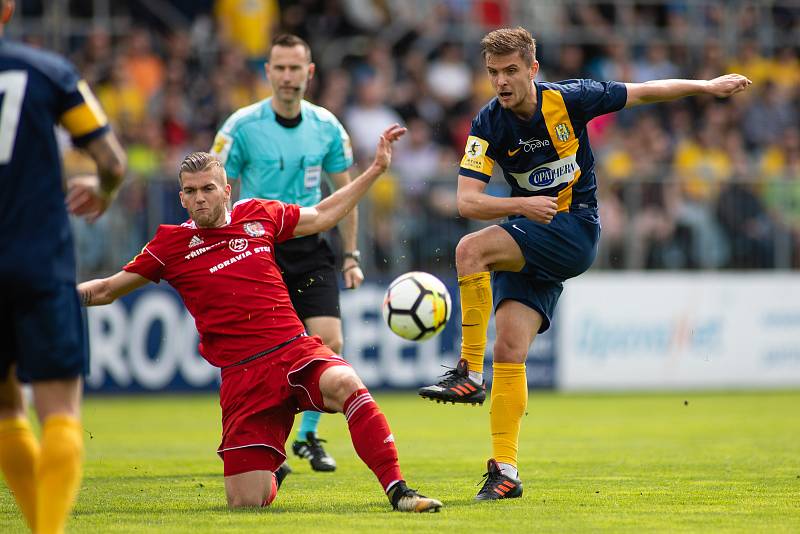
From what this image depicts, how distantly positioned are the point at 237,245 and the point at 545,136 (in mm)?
1913

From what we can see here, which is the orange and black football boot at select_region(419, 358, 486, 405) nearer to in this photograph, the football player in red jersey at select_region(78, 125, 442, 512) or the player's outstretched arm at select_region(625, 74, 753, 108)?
the football player in red jersey at select_region(78, 125, 442, 512)

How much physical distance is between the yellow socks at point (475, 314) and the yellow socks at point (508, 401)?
0.70 feet

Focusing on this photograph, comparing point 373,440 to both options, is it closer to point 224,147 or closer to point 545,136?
point 545,136

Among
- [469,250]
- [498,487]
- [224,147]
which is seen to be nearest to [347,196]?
[469,250]

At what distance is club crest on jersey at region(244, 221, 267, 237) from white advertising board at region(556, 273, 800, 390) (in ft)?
34.4

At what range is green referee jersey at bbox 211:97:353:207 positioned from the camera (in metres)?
9.46

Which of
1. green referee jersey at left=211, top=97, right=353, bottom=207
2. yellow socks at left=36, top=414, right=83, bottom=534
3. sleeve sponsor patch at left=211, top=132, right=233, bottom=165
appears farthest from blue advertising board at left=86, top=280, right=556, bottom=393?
yellow socks at left=36, top=414, right=83, bottom=534

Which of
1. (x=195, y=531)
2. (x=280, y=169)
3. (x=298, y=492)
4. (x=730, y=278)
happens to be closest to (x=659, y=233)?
(x=730, y=278)

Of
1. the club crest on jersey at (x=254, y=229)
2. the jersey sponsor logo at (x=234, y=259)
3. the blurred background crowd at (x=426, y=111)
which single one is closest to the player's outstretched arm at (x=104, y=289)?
the jersey sponsor logo at (x=234, y=259)

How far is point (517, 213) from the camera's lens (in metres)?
7.31

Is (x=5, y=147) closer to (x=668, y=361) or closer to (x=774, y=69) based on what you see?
(x=668, y=361)

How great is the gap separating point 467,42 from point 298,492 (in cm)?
1308

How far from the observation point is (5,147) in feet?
16.9

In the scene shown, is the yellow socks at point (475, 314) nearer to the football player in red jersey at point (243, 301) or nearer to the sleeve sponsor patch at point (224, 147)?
the football player in red jersey at point (243, 301)
